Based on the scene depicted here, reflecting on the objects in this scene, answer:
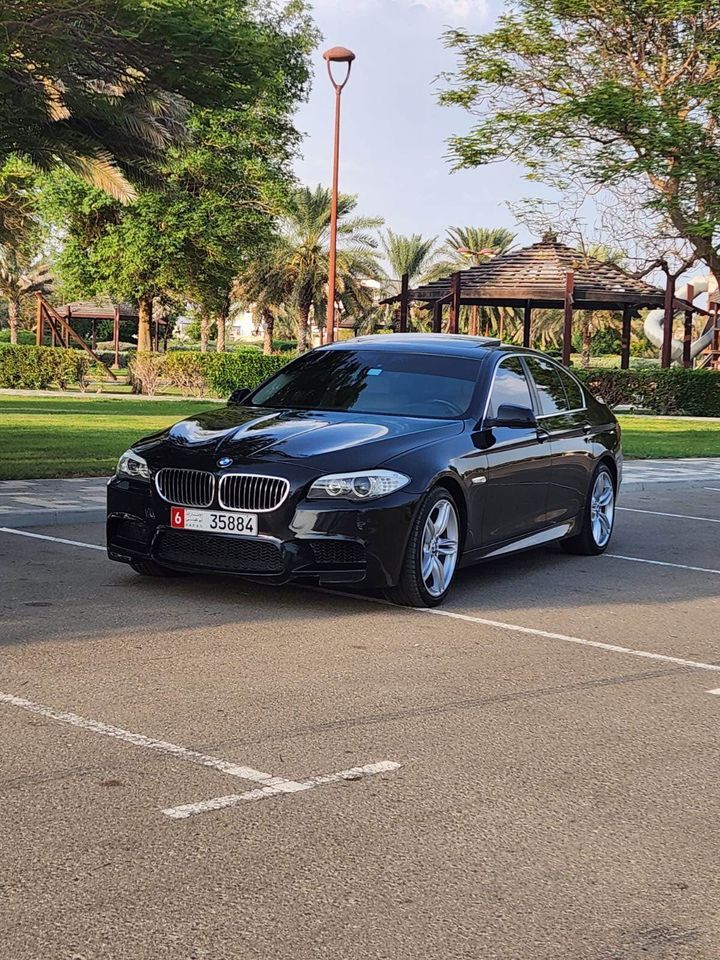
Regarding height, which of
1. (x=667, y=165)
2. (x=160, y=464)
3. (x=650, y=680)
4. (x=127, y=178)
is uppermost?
(x=667, y=165)

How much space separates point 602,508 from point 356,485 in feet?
12.1

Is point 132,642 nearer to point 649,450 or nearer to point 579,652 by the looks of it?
point 579,652

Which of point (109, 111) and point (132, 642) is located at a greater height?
point (109, 111)

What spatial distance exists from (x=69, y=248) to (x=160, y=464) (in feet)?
132

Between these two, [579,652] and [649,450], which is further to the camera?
[649,450]

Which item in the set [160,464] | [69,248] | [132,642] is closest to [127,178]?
[160,464]

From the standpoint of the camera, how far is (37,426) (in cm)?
2203

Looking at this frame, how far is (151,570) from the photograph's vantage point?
8.58 metres

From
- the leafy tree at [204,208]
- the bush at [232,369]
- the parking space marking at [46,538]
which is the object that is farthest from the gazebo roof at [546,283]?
the parking space marking at [46,538]

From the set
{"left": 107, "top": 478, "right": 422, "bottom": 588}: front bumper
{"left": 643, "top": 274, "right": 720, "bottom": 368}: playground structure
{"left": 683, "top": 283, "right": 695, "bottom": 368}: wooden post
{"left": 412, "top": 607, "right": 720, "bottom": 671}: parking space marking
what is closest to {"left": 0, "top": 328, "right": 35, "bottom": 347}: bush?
{"left": 643, "top": 274, "right": 720, "bottom": 368}: playground structure

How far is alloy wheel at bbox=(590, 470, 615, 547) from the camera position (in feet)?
34.6

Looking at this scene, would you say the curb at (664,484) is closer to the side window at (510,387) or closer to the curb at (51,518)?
the side window at (510,387)

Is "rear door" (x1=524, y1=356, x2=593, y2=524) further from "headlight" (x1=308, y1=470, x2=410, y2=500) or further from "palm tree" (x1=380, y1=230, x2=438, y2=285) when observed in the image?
"palm tree" (x1=380, y1=230, x2=438, y2=285)

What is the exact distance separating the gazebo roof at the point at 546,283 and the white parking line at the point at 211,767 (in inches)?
1280
